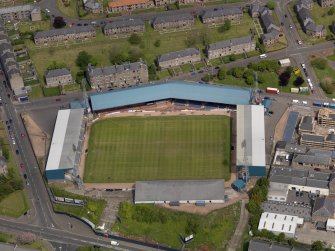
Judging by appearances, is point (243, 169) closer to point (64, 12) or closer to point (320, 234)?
point (320, 234)

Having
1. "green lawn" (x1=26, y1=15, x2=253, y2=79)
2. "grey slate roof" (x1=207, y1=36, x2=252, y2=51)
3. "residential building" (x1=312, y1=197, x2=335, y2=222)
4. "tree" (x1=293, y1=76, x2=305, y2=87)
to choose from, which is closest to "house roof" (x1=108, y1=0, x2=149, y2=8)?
"green lawn" (x1=26, y1=15, x2=253, y2=79)

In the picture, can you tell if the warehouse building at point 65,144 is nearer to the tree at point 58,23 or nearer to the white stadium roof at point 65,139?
the white stadium roof at point 65,139

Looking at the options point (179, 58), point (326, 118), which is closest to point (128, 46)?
point (179, 58)

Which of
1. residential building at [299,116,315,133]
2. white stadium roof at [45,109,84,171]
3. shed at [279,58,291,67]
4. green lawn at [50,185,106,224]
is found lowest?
green lawn at [50,185,106,224]

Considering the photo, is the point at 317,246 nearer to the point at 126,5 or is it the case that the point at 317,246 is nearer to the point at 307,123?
the point at 307,123

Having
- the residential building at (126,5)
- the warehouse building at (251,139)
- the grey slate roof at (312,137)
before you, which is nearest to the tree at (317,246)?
the warehouse building at (251,139)

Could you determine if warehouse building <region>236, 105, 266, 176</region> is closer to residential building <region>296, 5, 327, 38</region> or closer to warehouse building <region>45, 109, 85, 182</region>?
Answer: warehouse building <region>45, 109, 85, 182</region>
